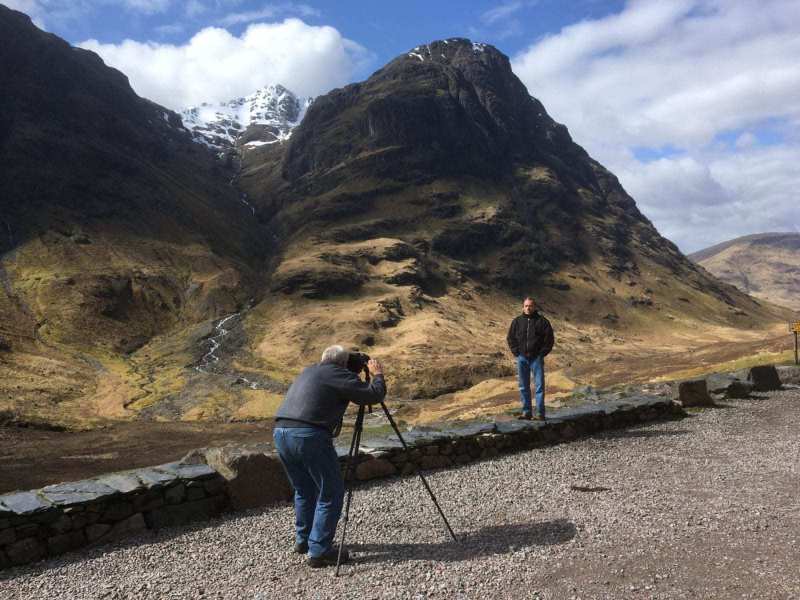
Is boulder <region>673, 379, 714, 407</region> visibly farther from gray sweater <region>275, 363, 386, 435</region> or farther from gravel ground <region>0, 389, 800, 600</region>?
gray sweater <region>275, 363, 386, 435</region>

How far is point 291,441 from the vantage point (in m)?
7.22

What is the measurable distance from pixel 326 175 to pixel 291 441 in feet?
422

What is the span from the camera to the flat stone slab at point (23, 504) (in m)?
7.93

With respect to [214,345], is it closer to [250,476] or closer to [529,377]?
[529,377]

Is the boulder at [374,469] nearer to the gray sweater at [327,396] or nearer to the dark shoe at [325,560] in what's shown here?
the dark shoe at [325,560]

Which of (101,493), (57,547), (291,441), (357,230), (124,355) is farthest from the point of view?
(357,230)

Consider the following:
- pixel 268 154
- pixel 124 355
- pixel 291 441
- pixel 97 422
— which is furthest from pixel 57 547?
pixel 268 154

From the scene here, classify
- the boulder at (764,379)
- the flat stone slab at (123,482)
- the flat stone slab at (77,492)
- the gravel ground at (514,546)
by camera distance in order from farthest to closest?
1. the boulder at (764,379)
2. the flat stone slab at (123,482)
3. the flat stone slab at (77,492)
4. the gravel ground at (514,546)

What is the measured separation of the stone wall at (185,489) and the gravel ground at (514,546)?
0.99 ft

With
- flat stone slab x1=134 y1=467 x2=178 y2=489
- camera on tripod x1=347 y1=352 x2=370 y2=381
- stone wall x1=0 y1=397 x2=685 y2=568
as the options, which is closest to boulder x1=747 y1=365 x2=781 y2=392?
stone wall x1=0 y1=397 x2=685 y2=568

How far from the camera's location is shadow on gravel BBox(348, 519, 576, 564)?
7.60 m

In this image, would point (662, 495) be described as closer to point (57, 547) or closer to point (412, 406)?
point (57, 547)

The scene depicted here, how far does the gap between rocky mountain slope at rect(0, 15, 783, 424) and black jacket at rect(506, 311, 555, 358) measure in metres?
34.0

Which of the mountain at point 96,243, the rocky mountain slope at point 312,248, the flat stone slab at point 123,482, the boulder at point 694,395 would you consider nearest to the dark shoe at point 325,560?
the flat stone slab at point 123,482
